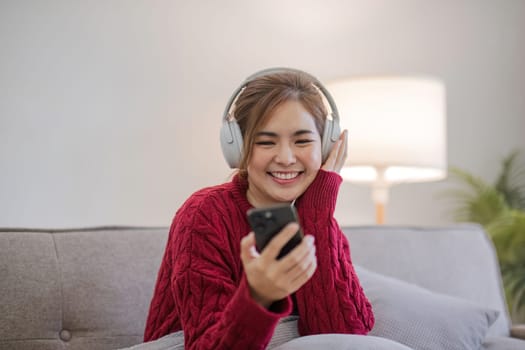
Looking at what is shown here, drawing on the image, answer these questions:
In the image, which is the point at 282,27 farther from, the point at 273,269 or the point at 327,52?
the point at 273,269

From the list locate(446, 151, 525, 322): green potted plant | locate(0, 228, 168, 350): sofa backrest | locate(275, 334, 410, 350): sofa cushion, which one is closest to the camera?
locate(275, 334, 410, 350): sofa cushion

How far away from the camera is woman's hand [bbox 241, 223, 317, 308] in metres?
0.86

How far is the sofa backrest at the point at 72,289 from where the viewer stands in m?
1.46

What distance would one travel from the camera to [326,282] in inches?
48.7

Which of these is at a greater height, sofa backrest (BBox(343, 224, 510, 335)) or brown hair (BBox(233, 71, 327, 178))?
brown hair (BBox(233, 71, 327, 178))

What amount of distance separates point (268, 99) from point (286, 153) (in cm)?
9

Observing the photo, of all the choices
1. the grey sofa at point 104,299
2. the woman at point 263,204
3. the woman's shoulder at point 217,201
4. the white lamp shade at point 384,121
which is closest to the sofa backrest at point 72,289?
the grey sofa at point 104,299

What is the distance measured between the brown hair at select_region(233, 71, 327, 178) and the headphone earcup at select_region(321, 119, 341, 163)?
1 cm

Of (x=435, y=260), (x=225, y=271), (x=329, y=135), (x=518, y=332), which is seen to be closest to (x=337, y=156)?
(x=329, y=135)

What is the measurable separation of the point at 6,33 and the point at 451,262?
1419 mm

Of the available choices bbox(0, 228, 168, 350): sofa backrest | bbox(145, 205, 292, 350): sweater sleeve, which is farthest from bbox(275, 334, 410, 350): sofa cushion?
bbox(0, 228, 168, 350): sofa backrest

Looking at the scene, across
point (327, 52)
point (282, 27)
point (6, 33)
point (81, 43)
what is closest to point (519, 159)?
point (327, 52)

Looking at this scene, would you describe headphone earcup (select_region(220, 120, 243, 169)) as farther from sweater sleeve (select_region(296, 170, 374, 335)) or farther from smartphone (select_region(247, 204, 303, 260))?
smartphone (select_region(247, 204, 303, 260))

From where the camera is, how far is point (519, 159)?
10.5 feet
